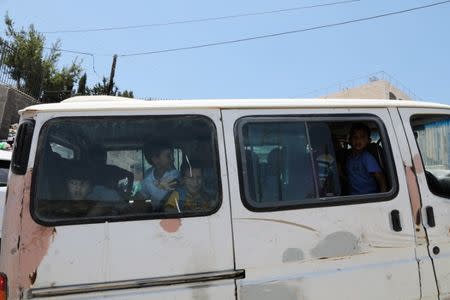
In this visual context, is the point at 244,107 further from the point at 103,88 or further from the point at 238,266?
the point at 103,88

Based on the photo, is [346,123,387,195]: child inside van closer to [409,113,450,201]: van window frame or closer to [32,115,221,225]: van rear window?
[409,113,450,201]: van window frame

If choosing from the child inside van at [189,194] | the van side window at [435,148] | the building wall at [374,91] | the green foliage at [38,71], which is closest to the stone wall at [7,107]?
the green foliage at [38,71]

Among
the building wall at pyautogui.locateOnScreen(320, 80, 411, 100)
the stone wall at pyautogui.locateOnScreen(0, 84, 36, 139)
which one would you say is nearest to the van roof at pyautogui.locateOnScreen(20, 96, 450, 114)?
the stone wall at pyautogui.locateOnScreen(0, 84, 36, 139)

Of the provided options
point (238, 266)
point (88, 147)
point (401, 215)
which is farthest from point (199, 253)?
point (401, 215)

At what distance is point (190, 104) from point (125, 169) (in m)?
0.58

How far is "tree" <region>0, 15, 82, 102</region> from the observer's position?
24.8 meters

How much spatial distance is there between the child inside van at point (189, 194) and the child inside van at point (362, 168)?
1.09m

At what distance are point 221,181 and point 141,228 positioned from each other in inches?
22.2

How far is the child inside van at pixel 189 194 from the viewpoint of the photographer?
288 centimetres

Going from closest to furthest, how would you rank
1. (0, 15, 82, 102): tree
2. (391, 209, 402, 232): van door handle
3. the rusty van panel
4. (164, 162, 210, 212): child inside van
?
the rusty van panel < (164, 162, 210, 212): child inside van < (391, 209, 402, 232): van door handle < (0, 15, 82, 102): tree

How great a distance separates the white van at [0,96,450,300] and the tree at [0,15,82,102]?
21.0m

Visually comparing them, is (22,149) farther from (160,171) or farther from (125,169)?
(160,171)

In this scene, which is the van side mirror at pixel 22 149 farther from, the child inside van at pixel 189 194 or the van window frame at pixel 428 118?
the van window frame at pixel 428 118

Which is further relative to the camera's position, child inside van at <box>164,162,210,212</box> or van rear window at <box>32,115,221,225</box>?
child inside van at <box>164,162,210,212</box>
